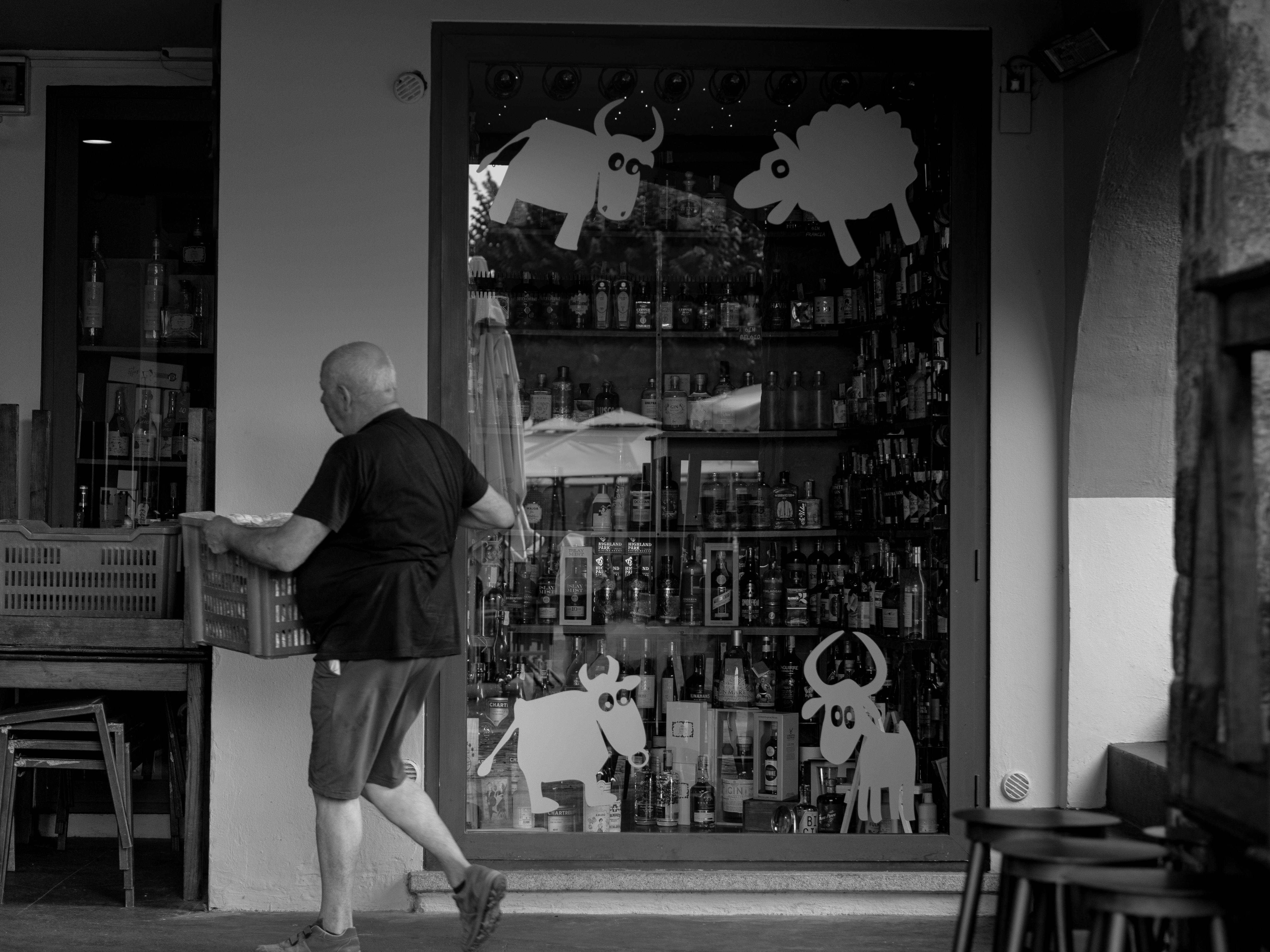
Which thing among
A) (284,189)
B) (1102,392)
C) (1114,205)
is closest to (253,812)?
(284,189)

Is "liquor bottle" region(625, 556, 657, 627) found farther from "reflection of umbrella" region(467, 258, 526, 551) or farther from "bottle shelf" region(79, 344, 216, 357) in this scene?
"bottle shelf" region(79, 344, 216, 357)

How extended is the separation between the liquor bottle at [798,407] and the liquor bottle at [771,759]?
108cm

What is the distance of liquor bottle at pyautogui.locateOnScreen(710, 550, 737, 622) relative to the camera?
4.54 m

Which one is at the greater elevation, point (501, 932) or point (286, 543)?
point (286, 543)

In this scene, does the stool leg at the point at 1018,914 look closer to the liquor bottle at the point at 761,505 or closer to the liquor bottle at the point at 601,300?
the liquor bottle at the point at 761,505

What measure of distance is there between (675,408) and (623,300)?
0.45 meters

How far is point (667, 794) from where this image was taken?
4379 millimetres

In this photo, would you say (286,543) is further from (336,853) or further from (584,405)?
(584,405)

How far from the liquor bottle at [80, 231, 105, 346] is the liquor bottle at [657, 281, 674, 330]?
91.4 inches

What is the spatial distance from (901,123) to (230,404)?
245 centimetres

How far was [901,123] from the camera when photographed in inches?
170

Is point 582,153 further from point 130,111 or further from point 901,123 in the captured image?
point 130,111

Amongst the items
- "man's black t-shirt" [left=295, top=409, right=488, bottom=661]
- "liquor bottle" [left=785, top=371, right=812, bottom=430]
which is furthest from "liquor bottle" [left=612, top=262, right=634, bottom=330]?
"man's black t-shirt" [left=295, top=409, right=488, bottom=661]

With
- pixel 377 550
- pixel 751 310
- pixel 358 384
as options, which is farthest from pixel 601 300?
pixel 377 550
